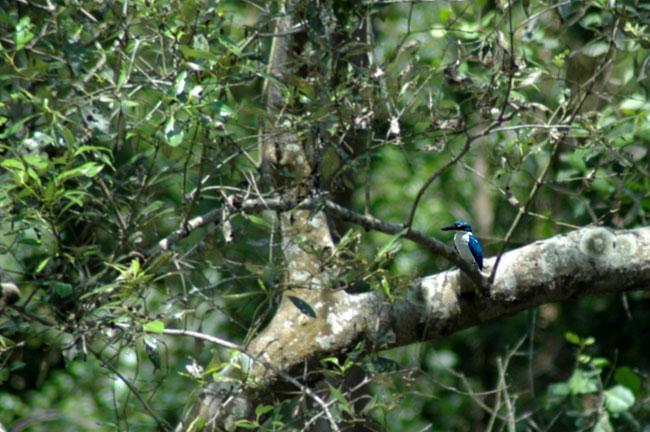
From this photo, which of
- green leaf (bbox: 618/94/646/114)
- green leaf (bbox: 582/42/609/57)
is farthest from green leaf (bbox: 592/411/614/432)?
green leaf (bbox: 582/42/609/57)

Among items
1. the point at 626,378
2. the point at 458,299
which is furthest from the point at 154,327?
the point at 626,378

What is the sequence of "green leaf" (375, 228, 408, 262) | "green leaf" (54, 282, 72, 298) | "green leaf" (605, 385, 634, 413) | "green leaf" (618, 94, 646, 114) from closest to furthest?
"green leaf" (375, 228, 408, 262)
"green leaf" (54, 282, 72, 298)
"green leaf" (618, 94, 646, 114)
"green leaf" (605, 385, 634, 413)

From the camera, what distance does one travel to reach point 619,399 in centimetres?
425

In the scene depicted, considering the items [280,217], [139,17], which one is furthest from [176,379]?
[139,17]

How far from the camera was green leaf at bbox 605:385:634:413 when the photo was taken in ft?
13.8

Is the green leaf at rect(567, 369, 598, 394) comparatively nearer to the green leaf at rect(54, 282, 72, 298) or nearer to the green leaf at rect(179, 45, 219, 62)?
the green leaf at rect(54, 282, 72, 298)

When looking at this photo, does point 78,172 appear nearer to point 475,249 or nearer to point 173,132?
point 173,132

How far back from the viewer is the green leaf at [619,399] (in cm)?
421

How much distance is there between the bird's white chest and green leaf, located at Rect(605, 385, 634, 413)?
83.6 inches

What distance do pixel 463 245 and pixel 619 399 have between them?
2.24 metres

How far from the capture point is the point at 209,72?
236cm

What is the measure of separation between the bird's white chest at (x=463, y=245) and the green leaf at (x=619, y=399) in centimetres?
212

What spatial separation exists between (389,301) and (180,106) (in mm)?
922

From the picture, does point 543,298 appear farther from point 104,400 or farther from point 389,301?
point 104,400
